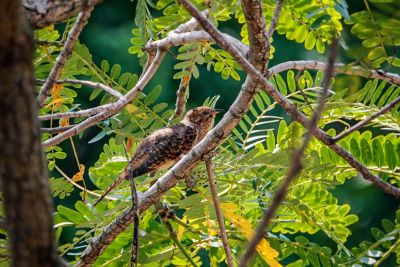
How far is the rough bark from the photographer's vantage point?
1.31 ft

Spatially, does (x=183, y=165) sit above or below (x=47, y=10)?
below

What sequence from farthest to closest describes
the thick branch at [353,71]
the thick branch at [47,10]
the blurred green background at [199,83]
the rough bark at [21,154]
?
the blurred green background at [199,83] → the thick branch at [353,71] → the thick branch at [47,10] → the rough bark at [21,154]

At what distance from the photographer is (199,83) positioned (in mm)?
2758

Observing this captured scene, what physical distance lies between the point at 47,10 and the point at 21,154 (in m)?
0.35

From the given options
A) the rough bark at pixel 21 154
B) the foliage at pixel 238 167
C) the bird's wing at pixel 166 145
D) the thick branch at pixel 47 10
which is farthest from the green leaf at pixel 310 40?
the rough bark at pixel 21 154

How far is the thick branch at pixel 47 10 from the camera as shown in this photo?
2.40 ft

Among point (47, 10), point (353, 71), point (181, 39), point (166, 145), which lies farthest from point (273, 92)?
point (166, 145)

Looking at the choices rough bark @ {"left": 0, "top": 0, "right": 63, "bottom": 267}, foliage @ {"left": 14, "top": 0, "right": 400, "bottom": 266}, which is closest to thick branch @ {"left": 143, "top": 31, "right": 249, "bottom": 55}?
foliage @ {"left": 14, "top": 0, "right": 400, "bottom": 266}

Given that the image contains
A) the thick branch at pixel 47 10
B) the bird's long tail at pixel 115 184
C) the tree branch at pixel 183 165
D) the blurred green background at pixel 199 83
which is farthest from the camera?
the blurred green background at pixel 199 83

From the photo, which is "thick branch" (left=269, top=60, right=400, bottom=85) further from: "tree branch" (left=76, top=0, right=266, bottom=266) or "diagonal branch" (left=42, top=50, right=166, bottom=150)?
"diagonal branch" (left=42, top=50, right=166, bottom=150)

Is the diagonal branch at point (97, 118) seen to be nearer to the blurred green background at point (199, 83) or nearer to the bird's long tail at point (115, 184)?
the bird's long tail at point (115, 184)

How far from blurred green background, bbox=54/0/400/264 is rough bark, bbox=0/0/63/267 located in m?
2.15

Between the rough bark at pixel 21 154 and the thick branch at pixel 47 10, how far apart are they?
1.06ft

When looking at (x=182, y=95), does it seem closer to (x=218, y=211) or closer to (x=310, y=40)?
(x=310, y=40)
